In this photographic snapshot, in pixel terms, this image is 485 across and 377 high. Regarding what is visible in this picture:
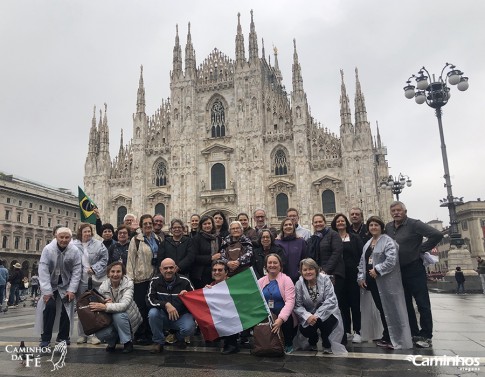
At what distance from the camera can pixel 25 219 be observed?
42188 millimetres

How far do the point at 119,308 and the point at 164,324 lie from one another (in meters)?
0.68

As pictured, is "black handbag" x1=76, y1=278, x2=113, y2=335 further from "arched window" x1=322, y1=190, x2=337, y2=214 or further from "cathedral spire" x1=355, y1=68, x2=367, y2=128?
"cathedral spire" x1=355, y1=68, x2=367, y2=128

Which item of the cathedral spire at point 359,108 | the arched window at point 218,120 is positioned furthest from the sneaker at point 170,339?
the arched window at point 218,120

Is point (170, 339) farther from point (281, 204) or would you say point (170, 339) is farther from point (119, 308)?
point (281, 204)

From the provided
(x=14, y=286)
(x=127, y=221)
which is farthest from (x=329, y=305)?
(x=14, y=286)

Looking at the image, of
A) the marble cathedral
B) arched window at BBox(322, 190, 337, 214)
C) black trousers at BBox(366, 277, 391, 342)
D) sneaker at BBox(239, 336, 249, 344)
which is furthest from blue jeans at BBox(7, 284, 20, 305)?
arched window at BBox(322, 190, 337, 214)

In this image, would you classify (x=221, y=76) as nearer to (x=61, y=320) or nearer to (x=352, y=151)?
(x=352, y=151)

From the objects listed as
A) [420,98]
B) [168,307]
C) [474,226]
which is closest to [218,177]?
[420,98]

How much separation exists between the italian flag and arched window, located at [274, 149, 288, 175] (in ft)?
89.2

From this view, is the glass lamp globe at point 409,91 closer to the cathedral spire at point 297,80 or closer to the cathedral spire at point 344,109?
the cathedral spire at point 344,109

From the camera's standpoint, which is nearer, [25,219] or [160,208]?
[160,208]

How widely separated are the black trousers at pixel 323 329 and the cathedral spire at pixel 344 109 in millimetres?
27373

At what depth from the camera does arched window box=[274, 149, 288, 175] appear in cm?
3238

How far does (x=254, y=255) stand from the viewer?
241 inches
